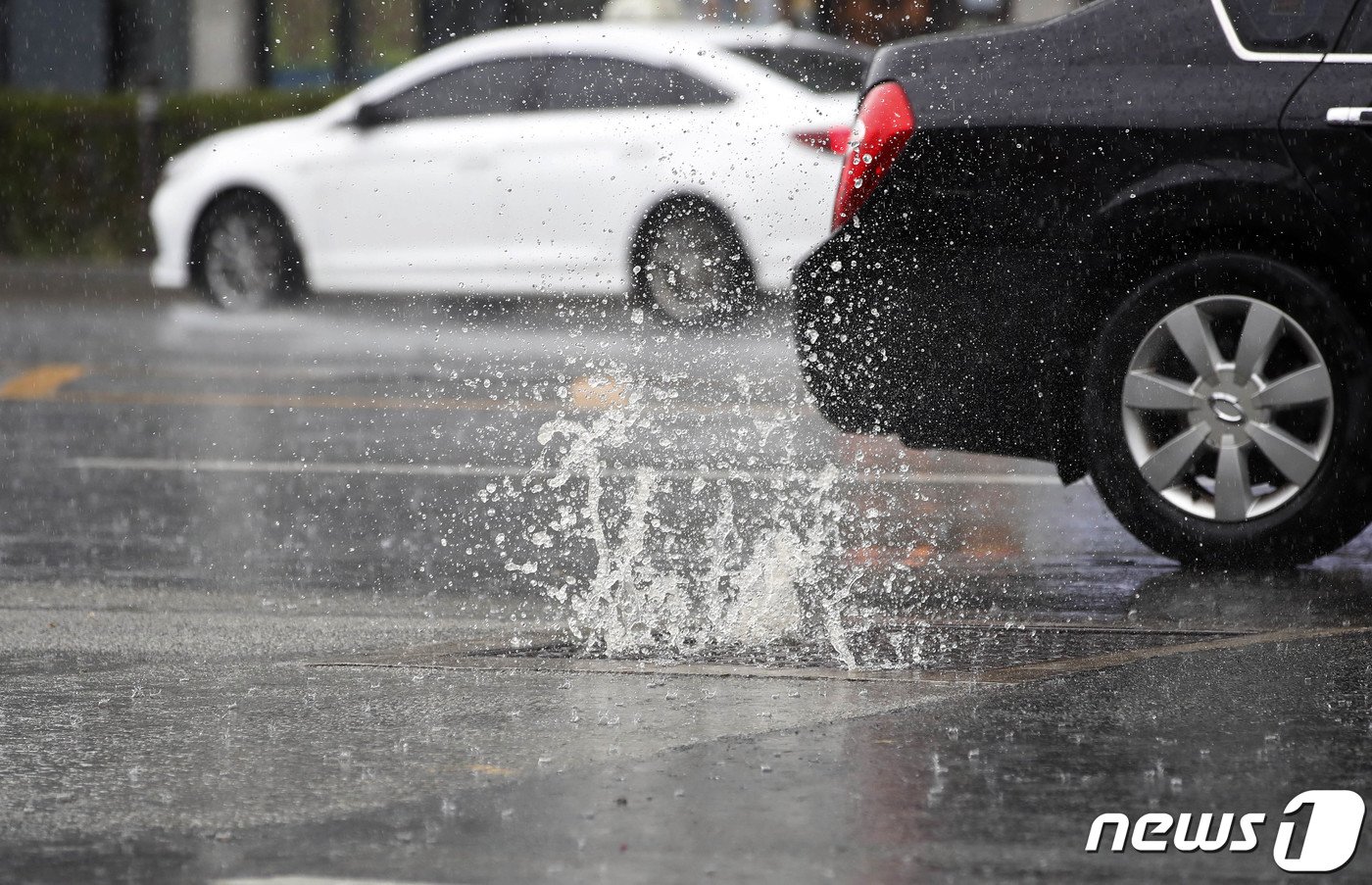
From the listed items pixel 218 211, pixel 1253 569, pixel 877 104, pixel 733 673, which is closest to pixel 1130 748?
pixel 733 673

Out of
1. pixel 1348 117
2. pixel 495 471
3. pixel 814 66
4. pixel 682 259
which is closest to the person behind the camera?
pixel 1348 117

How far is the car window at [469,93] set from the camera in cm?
1595

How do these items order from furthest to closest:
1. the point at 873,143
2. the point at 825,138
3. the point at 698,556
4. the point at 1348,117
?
the point at 825,138 → the point at 698,556 → the point at 873,143 → the point at 1348,117

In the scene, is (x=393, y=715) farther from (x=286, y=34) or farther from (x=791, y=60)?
(x=286, y=34)

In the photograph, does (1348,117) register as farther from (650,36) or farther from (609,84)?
(650,36)

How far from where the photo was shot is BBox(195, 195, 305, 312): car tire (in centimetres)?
1638

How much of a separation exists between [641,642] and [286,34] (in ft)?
64.7

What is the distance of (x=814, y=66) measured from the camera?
617 inches

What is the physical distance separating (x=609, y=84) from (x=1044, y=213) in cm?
897

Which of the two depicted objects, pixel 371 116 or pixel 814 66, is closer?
pixel 814 66

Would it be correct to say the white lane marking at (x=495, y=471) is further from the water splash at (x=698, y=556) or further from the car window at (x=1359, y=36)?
the car window at (x=1359, y=36)

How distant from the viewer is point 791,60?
1572 centimetres

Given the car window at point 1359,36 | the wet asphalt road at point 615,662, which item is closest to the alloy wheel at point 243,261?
the wet asphalt road at point 615,662

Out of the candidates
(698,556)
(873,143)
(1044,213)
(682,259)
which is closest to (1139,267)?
(1044,213)
